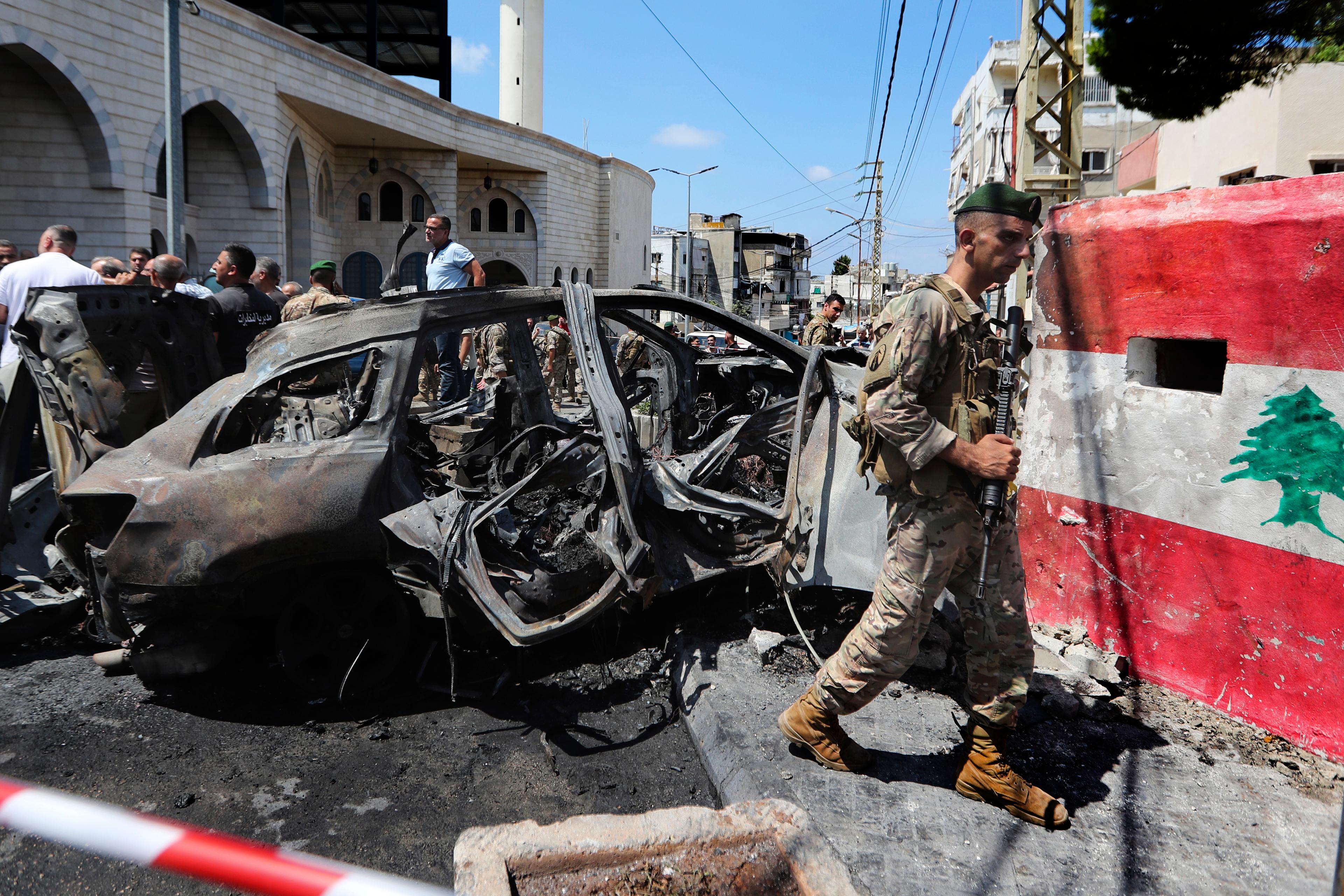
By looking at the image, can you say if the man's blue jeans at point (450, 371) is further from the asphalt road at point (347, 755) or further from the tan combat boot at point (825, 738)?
the tan combat boot at point (825, 738)

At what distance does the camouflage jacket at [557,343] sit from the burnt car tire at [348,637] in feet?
29.3

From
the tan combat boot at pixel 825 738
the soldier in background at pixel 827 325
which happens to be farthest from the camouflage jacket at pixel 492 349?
the tan combat boot at pixel 825 738

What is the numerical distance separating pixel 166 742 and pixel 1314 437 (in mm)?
4079

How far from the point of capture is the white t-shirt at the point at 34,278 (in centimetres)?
578

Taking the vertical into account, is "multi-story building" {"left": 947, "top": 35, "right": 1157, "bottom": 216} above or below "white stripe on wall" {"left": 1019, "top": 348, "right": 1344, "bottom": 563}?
above

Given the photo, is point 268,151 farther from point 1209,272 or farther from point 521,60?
point 1209,272

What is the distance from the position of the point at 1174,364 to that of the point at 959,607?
1507 millimetres

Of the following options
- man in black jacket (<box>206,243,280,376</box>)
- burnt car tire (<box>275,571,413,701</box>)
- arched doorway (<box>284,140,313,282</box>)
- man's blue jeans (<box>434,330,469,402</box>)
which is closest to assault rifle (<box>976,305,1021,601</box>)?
burnt car tire (<box>275,571,413,701</box>)

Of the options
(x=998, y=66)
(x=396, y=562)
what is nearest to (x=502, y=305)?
(x=396, y=562)

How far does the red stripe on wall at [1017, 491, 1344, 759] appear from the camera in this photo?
2746mm

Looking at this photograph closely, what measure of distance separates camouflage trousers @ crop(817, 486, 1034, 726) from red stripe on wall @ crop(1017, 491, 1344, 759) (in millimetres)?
931

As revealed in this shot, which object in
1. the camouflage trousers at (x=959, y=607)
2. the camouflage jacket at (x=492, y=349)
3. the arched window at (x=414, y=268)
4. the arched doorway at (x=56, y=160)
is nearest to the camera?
the camouflage trousers at (x=959, y=607)

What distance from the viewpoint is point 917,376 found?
2.49 metres

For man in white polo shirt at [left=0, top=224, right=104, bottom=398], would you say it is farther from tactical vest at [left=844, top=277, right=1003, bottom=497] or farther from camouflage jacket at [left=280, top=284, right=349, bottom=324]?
tactical vest at [left=844, top=277, right=1003, bottom=497]
